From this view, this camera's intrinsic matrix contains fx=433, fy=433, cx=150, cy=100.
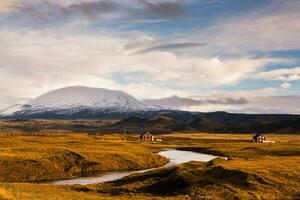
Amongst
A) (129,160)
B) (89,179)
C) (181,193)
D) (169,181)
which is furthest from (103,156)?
(181,193)

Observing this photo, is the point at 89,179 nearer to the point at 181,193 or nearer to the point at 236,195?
the point at 181,193

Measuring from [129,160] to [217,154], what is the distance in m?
47.6

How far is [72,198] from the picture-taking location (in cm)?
6109

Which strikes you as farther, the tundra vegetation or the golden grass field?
the tundra vegetation

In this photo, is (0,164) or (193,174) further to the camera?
(0,164)

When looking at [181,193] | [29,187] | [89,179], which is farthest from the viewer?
[89,179]

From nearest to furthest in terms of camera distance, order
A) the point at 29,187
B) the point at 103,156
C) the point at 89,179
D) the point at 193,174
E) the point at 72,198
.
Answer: the point at 72,198 → the point at 29,187 → the point at 193,174 → the point at 89,179 → the point at 103,156

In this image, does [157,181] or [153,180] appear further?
[153,180]

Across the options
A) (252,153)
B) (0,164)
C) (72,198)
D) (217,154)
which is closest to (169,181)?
(72,198)

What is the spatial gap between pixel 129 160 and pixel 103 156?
717 cm

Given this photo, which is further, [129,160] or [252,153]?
[252,153]

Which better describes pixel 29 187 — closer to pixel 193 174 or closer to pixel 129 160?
pixel 193 174

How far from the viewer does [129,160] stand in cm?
11856

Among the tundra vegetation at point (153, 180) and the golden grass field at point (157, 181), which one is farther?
the tundra vegetation at point (153, 180)
